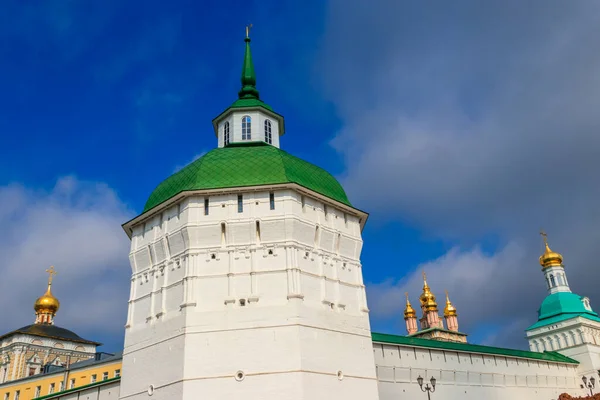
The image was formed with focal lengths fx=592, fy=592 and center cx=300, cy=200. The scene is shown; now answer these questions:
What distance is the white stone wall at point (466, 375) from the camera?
21.7m

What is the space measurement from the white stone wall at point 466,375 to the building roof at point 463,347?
18cm

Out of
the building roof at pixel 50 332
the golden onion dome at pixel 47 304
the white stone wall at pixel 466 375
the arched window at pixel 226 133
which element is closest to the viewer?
the white stone wall at pixel 466 375

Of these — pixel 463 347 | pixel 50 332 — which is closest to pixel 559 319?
pixel 463 347

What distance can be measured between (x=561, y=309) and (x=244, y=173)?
28.4 metres

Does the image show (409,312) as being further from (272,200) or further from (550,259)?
(272,200)

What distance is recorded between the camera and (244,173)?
17828 mm

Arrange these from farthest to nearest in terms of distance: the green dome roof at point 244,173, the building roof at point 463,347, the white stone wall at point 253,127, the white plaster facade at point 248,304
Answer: the building roof at point 463,347 → the white stone wall at point 253,127 → the green dome roof at point 244,173 → the white plaster facade at point 248,304

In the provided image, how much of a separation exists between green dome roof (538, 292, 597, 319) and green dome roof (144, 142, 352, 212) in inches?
981

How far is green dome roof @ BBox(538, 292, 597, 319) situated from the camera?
3788 centimetres

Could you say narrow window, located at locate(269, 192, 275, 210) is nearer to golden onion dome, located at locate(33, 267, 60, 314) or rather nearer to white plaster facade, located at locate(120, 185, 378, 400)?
white plaster facade, located at locate(120, 185, 378, 400)

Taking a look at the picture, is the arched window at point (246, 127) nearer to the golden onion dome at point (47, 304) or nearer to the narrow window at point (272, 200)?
the narrow window at point (272, 200)

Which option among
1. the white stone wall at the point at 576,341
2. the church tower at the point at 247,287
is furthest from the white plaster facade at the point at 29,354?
the white stone wall at the point at 576,341

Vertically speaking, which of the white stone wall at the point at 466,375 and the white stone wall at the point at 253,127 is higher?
the white stone wall at the point at 253,127

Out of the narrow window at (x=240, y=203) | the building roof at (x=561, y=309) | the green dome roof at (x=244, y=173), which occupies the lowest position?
the narrow window at (x=240, y=203)
